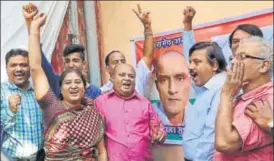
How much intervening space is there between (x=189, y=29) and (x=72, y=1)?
4.71 feet

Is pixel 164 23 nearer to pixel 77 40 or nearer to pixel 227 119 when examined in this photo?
pixel 77 40

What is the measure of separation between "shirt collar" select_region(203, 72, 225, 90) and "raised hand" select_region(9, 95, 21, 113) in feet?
3.81

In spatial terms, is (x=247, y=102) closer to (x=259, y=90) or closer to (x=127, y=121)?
(x=259, y=90)

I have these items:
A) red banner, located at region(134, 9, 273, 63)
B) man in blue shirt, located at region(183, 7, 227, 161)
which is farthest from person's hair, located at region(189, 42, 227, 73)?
red banner, located at region(134, 9, 273, 63)

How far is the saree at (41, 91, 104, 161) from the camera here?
212cm

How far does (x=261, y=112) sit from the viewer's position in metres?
1.48

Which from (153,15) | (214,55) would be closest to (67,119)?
(214,55)

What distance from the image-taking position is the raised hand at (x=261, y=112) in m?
1.45

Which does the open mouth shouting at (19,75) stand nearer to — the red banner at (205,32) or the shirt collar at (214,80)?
the red banner at (205,32)

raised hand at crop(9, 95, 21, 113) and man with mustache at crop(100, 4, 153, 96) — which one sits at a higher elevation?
man with mustache at crop(100, 4, 153, 96)

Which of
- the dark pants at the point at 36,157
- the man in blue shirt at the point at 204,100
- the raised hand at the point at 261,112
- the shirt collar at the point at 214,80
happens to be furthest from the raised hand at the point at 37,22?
the raised hand at the point at 261,112

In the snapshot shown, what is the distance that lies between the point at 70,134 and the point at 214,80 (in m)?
Answer: 0.77

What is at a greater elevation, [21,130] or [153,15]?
[153,15]

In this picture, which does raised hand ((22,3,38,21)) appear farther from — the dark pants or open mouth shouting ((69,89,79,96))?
the dark pants
